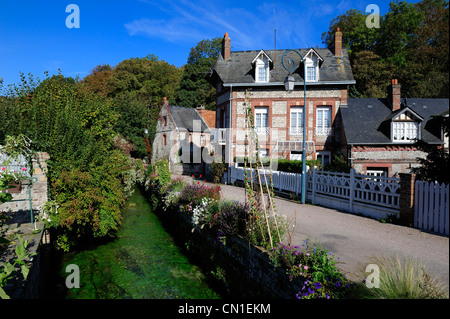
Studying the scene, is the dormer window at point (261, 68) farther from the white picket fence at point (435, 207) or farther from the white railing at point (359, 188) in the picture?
the white picket fence at point (435, 207)

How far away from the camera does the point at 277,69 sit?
20.7m

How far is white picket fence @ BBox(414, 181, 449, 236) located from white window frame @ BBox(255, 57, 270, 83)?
58.3 ft

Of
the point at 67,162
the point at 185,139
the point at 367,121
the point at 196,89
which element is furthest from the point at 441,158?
the point at 196,89

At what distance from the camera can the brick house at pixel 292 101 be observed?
1964cm

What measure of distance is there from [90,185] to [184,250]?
379cm

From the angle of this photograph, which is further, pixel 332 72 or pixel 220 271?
pixel 332 72

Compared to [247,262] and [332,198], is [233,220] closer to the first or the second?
[247,262]

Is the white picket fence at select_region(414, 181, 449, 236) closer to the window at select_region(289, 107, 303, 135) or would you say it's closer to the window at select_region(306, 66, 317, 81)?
the window at select_region(289, 107, 303, 135)

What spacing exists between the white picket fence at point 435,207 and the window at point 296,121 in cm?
1709

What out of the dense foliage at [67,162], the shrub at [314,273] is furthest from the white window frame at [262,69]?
the shrub at [314,273]

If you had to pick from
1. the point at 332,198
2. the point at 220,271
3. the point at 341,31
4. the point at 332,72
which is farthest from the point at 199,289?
the point at 341,31

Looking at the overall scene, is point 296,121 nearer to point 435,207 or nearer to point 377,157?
point 377,157

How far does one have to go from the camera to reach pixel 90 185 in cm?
876
